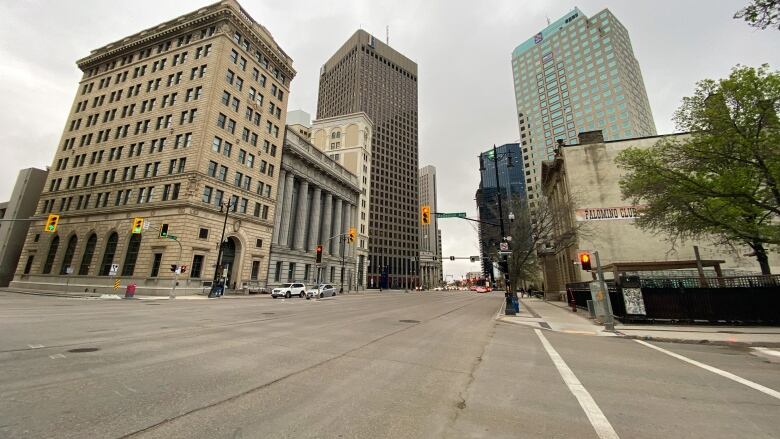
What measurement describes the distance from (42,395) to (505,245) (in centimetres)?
1969

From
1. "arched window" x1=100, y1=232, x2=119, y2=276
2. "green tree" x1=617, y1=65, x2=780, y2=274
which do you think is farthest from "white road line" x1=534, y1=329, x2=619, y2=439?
"arched window" x1=100, y1=232, x2=119, y2=276

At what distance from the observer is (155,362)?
6234 mm

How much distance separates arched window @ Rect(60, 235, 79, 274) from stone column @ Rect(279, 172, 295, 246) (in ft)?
82.4

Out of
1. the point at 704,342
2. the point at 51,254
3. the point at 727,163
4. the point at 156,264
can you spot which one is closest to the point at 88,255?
the point at 51,254

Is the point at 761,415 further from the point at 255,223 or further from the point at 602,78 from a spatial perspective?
the point at 602,78

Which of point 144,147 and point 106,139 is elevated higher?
point 106,139

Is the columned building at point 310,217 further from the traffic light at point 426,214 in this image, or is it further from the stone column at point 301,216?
the traffic light at point 426,214

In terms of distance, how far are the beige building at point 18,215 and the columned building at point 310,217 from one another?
136 ft

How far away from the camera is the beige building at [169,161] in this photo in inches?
1367

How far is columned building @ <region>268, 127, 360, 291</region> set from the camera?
48.7 metres

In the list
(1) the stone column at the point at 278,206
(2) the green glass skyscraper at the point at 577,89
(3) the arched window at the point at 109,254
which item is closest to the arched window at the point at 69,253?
(3) the arched window at the point at 109,254

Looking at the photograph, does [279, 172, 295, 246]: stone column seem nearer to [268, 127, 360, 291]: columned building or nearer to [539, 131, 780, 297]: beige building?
[268, 127, 360, 291]: columned building

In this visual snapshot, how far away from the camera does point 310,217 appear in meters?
57.4

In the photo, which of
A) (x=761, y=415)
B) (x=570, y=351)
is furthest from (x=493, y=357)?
(x=761, y=415)
